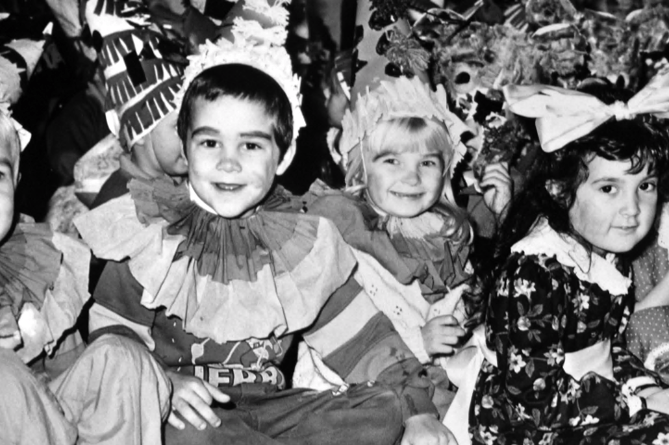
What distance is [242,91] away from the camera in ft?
7.19

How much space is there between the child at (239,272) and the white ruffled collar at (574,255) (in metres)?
0.33

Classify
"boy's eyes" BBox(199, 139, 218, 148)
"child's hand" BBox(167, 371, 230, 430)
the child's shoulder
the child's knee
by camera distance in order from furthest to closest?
the child's shoulder < "boy's eyes" BBox(199, 139, 218, 148) < "child's hand" BBox(167, 371, 230, 430) < the child's knee

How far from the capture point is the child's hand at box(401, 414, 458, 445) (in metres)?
2.09

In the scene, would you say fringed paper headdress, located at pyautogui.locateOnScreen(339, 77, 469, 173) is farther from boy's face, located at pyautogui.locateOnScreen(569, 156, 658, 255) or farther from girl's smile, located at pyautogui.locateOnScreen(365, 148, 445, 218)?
boy's face, located at pyautogui.locateOnScreen(569, 156, 658, 255)

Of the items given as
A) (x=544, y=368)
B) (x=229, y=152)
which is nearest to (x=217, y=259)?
(x=229, y=152)

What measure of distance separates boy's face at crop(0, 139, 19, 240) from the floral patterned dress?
0.94m

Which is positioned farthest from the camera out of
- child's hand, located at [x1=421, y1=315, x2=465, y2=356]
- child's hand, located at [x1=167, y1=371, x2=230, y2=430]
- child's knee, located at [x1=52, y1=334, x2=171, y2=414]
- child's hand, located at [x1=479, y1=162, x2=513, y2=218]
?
child's hand, located at [x1=479, y1=162, x2=513, y2=218]

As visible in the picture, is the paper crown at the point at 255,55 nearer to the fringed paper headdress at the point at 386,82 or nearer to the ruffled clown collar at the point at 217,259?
the ruffled clown collar at the point at 217,259

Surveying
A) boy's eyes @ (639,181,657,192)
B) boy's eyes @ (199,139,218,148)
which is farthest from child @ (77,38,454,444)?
boy's eyes @ (639,181,657,192)

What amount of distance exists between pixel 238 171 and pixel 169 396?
0.47 meters

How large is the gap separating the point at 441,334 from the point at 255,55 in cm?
72

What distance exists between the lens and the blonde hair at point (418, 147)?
2588mm

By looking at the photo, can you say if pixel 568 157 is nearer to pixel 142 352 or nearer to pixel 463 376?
pixel 463 376

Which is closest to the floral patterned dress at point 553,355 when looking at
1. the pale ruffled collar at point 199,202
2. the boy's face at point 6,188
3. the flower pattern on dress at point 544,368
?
the flower pattern on dress at point 544,368
